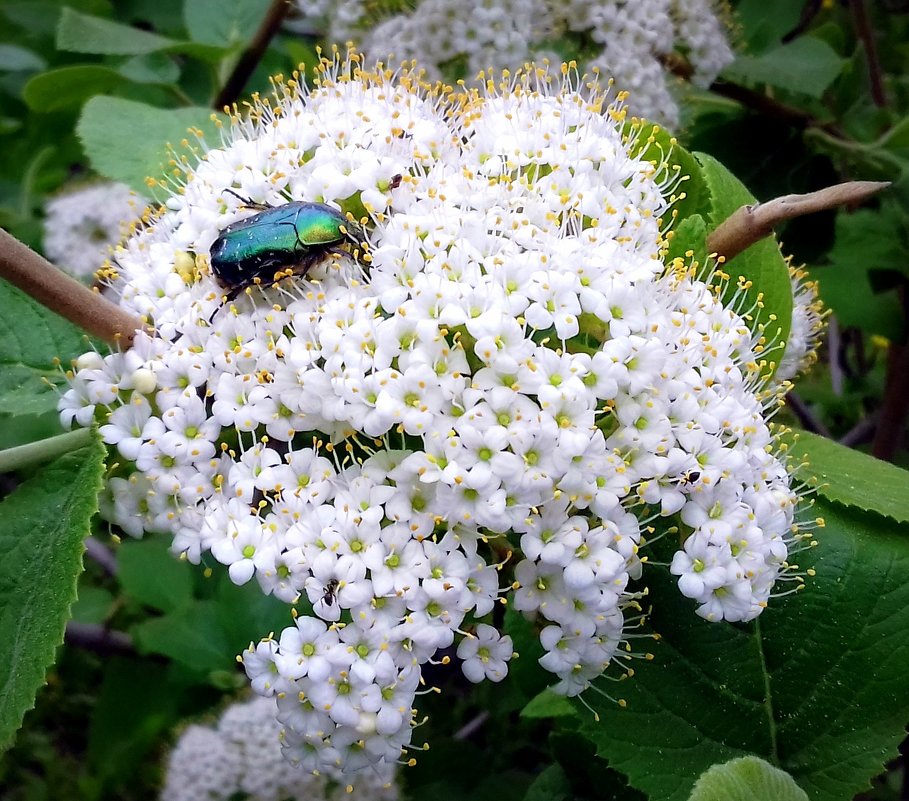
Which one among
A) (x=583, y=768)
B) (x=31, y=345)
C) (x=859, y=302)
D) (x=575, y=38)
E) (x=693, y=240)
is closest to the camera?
(x=693, y=240)

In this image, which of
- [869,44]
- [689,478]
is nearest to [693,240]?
[689,478]

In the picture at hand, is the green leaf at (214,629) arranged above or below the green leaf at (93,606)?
above

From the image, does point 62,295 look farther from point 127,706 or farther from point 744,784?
point 127,706

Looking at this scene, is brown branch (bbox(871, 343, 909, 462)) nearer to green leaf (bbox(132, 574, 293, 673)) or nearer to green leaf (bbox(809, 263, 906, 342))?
green leaf (bbox(809, 263, 906, 342))

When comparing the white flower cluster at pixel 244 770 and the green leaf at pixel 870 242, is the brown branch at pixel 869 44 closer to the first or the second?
the green leaf at pixel 870 242

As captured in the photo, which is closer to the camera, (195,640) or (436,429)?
(436,429)

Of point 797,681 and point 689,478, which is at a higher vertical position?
point 689,478

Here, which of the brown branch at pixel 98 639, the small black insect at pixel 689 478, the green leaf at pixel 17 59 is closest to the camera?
the small black insect at pixel 689 478

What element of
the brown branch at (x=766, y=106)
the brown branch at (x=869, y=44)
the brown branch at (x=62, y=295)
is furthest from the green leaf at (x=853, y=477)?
the brown branch at (x=869, y=44)
